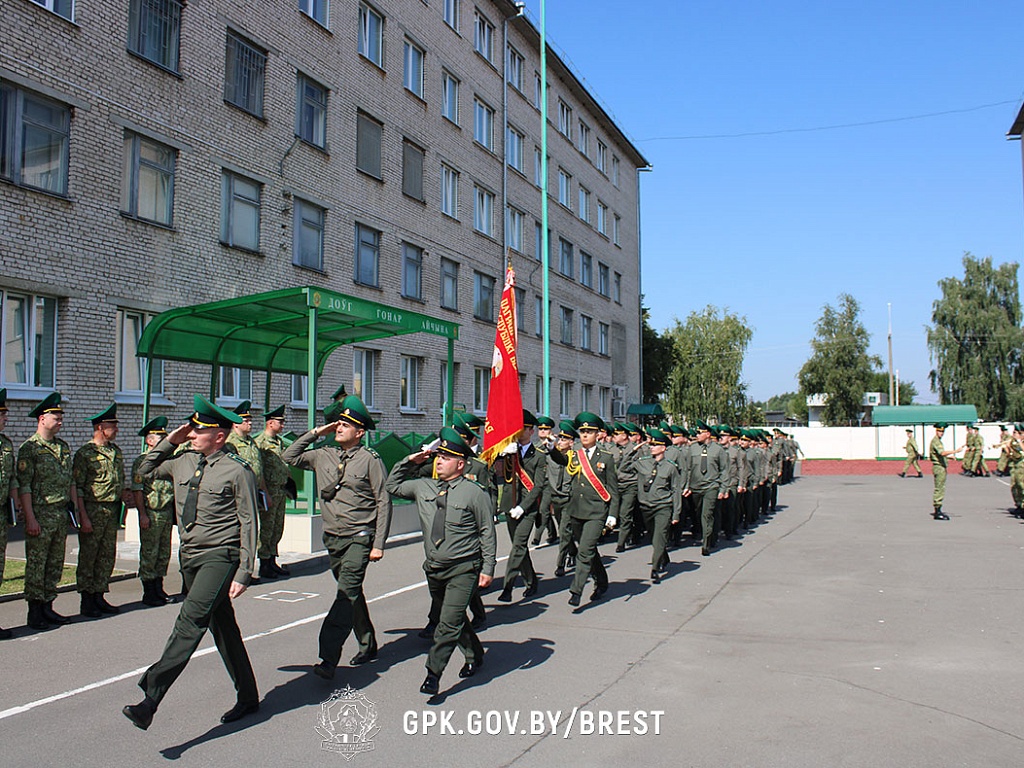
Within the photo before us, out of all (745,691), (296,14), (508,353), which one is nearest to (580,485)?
(508,353)

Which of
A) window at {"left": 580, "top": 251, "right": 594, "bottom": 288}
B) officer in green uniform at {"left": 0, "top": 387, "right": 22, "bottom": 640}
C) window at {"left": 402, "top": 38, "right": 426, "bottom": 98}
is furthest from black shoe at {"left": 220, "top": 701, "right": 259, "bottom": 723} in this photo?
window at {"left": 580, "top": 251, "right": 594, "bottom": 288}

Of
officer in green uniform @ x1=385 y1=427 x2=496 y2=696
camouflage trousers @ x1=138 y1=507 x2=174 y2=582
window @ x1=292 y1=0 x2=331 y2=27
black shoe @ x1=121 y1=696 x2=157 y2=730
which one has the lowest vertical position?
black shoe @ x1=121 y1=696 x2=157 y2=730

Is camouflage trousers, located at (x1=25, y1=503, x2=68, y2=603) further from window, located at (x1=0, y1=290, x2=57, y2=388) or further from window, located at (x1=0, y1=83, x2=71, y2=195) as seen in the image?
window, located at (x1=0, y1=83, x2=71, y2=195)

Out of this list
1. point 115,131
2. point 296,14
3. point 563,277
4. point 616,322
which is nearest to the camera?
point 115,131

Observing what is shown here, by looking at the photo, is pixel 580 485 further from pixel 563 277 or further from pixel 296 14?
pixel 563 277

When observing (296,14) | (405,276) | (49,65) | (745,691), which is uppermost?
(296,14)

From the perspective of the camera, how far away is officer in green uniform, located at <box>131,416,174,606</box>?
335 inches

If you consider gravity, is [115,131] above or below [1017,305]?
below

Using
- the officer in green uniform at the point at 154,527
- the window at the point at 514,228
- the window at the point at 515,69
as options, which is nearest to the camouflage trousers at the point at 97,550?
the officer in green uniform at the point at 154,527

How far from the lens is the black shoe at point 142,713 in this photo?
4.61m

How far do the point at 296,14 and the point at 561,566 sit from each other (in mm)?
16167

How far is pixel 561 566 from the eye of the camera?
10.3 meters

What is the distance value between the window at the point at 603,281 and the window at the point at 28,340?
30138 mm

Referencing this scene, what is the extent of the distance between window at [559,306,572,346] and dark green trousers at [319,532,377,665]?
3134cm
